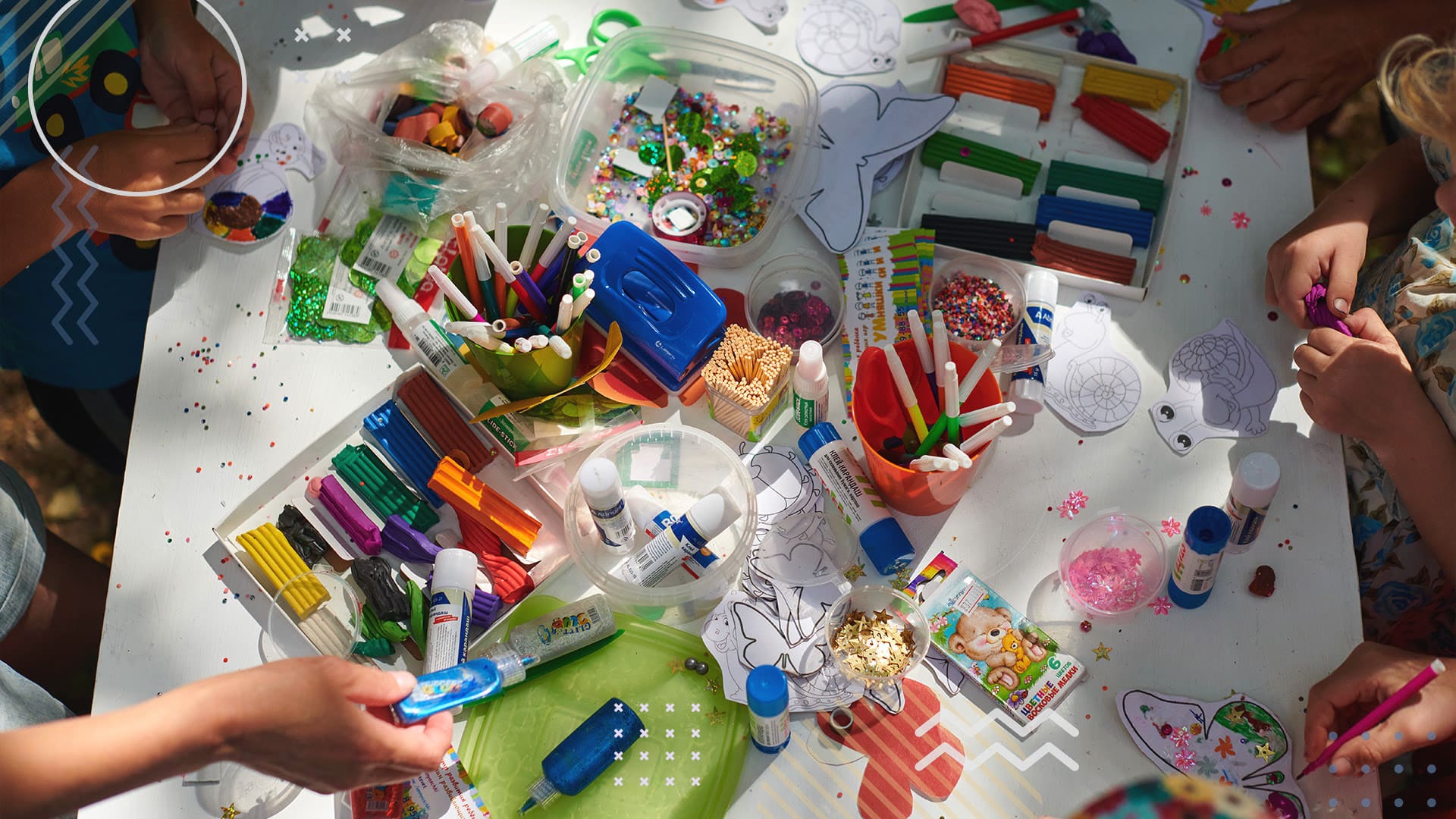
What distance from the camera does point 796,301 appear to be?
134cm

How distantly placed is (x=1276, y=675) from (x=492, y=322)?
98 cm

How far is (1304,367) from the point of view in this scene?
4.05 ft

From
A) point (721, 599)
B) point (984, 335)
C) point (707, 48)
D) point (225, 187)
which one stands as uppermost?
point (707, 48)

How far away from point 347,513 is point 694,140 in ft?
2.25

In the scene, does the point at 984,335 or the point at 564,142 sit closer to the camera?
the point at 984,335

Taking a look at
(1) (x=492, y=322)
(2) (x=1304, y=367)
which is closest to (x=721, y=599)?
(1) (x=492, y=322)

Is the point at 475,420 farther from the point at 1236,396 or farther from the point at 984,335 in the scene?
the point at 1236,396

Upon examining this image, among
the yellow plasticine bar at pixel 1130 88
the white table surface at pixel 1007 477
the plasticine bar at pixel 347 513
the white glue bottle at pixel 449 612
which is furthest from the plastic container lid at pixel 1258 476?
the plasticine bar at pixel 347 513

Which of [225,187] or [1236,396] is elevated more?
[1236,396]

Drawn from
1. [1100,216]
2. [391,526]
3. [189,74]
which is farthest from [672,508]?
[189,74]

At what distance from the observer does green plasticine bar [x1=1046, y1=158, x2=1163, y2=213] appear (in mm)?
1381

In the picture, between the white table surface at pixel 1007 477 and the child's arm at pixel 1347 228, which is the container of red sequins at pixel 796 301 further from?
the child's arm at pixel 1347 228

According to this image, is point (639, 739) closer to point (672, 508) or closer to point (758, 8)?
point (672, 508)

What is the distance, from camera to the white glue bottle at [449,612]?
1152mm
